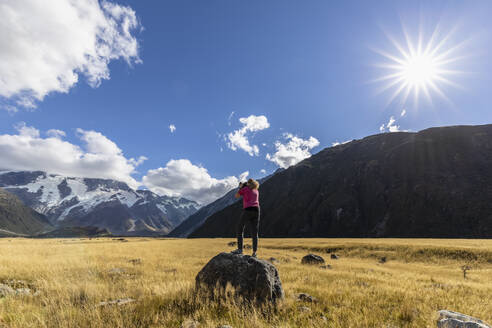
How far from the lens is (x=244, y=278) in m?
6.25

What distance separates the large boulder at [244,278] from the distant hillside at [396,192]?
104 m

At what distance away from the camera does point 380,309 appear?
572 cm

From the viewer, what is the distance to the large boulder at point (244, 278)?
5.96 meters

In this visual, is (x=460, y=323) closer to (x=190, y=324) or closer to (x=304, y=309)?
(x=304, y=309)

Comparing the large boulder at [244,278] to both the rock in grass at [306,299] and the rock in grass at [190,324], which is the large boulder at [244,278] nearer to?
the rock in grass at [306,299]

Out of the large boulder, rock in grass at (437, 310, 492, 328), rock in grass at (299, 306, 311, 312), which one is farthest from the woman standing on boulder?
rock in grass at (437, 310, 492, 328)

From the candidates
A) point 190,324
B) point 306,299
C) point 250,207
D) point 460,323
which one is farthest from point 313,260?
point 190,324

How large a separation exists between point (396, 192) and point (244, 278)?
12610 cm

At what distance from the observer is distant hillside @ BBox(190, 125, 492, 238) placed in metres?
89.2

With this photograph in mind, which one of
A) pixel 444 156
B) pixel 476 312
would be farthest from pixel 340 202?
pixel 476 312

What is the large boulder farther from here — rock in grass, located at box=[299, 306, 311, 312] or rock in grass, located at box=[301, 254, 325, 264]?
rock in grass, located at box=[301, 254, 325, 264]

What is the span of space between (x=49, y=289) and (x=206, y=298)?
4.89m

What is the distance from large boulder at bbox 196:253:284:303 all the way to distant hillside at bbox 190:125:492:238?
10376cm

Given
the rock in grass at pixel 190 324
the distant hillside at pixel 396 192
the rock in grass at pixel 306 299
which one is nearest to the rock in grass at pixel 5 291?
the rock in grass at pixel 190 324
